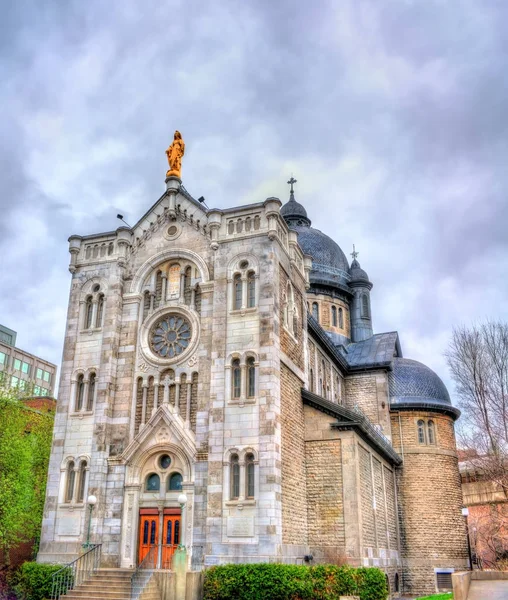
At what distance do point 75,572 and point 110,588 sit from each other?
2158 millimetres

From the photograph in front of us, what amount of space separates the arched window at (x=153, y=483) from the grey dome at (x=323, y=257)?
2501cm

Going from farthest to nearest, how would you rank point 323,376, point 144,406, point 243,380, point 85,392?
point 323,376 → point 85,392 → point 144,406 → point 243,380

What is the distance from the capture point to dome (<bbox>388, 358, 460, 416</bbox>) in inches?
1607

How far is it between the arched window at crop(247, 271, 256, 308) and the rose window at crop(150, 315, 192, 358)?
3.10m

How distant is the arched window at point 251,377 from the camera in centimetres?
2541

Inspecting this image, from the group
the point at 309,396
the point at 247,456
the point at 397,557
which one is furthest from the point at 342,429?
the point at 397,557

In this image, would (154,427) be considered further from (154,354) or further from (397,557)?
(397,557)

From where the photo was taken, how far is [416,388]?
136 ft

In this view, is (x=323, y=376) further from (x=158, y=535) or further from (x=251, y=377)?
(x=158, y=535)

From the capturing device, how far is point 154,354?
2816 centimetres

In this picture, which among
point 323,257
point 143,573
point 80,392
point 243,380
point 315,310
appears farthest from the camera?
point 323,257

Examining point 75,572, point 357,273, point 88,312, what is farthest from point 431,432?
point 75,572

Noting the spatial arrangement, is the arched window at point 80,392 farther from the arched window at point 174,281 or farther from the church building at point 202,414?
the arched window at point 174,281

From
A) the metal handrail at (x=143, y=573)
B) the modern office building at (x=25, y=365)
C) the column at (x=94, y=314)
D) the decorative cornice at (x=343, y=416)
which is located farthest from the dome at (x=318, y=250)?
the modern office building at (x=25, y=365)
